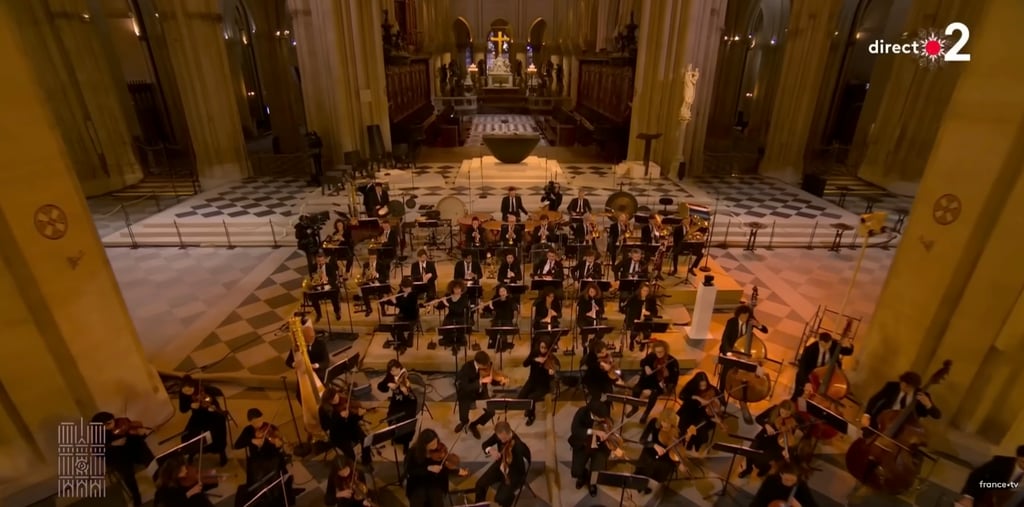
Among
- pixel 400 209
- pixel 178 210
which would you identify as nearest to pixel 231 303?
pixel 400 209

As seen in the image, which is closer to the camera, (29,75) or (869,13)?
(29,75)

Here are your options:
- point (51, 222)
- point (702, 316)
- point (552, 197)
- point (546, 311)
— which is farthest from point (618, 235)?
point (51, 222)

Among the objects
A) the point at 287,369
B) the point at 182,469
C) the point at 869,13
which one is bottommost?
the point at 287,369

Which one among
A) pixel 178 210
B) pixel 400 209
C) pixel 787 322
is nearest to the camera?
pixel 787 322

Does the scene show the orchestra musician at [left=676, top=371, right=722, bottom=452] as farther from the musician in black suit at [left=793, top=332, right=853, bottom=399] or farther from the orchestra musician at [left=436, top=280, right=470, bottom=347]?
the orchestra musician at [left=436, top=280, right=470, bottom=347]

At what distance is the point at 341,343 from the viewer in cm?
847

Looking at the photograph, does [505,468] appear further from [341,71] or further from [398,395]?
[341,71]

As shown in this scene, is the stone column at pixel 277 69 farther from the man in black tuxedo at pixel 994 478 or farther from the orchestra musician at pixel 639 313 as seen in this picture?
the man in black tuxedo at pixel 994 478

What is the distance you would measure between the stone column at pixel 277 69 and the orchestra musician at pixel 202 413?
17884 mm

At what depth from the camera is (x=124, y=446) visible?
5387 mm

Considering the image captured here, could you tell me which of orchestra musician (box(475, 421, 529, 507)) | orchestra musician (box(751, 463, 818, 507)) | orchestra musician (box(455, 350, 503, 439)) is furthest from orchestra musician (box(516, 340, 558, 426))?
orchestra musician (box(751, 463, 818, 507))

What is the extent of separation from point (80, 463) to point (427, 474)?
13.5 ft

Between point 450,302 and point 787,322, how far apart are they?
6491 mm

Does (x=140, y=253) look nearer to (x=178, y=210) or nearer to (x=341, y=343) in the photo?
(x=178, y=210)
